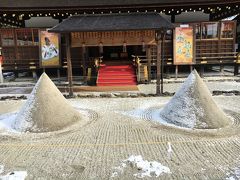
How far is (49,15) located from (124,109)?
1076cm

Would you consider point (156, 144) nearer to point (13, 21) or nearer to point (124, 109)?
point (124, 109)

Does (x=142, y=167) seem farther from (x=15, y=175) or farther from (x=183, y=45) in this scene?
(x=183, y=45)

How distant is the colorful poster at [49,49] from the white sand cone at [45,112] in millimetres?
9105

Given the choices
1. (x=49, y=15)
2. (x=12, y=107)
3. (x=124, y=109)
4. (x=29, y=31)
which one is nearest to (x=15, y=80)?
(x=29, y=31)

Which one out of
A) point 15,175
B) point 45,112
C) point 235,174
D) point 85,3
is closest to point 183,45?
point 85,3

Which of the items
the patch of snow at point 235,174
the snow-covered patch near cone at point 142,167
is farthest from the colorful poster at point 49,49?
the patch of snow at point 235,174

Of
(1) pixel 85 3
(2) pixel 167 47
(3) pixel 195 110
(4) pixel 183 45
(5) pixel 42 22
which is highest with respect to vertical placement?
(1) pixel 85 3

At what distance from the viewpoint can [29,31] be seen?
60.9ft

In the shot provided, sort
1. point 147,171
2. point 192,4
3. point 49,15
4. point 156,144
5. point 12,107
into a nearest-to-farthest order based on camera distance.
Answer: point 147,171, point 156,144, point 12,107, point 192,4, point 49,15

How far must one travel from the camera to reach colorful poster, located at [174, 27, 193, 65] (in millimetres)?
18250

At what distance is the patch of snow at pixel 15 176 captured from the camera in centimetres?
607

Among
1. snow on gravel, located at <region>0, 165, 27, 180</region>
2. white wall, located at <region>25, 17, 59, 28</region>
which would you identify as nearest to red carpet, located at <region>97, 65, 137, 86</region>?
white wall, located at <region>25, 17, 59, 28</region>

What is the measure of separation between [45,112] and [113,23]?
24.1 ft

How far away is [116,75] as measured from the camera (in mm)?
17219
